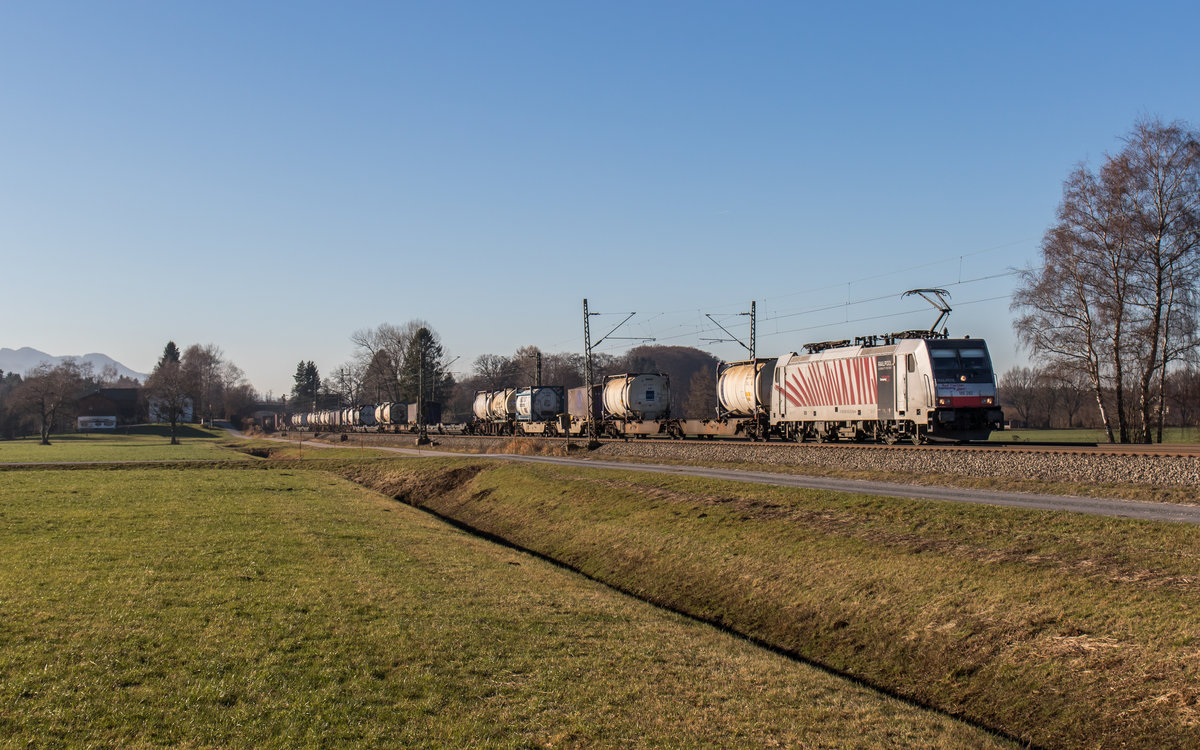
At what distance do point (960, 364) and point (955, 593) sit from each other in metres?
18.0

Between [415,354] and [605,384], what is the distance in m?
79.0

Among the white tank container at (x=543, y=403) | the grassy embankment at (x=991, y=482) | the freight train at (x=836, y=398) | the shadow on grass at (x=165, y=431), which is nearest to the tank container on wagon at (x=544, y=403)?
the white tank container at (x=543, y=403)

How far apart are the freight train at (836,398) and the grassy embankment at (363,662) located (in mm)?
17984

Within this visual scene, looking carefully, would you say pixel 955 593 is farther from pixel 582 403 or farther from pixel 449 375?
pixel 449 375

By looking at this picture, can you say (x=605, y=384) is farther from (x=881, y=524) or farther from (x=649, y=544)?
(x=881, y=524)

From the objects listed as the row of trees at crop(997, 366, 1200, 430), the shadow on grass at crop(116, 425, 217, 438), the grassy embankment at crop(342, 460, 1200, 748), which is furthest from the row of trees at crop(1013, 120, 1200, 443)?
the shadow on grass at crop(116, 425, 217, 438)

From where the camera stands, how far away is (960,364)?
2967cm

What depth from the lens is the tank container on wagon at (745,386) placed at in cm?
4153

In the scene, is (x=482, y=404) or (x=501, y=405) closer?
(x=501, y=405)

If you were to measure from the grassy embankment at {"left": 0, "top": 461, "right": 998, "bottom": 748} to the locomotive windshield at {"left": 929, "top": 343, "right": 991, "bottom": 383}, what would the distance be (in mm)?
17811

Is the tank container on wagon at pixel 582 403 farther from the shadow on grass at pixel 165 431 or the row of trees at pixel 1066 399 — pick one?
the shadow on grass at pixel 165 431

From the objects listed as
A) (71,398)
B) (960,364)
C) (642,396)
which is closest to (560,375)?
(71,398)

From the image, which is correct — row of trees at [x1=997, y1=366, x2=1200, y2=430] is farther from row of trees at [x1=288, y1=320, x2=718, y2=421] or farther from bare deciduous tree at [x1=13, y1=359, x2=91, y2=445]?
bare deciduous tree at [x1=13, y1=359, x2=91, y2=445]

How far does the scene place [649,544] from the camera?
21.6 m
